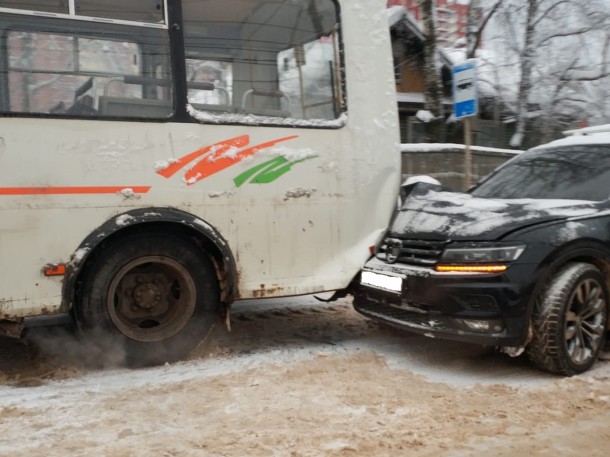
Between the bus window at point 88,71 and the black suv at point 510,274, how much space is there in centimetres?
216

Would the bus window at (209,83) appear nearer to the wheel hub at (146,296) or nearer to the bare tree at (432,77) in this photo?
the wheel hub at (146,296)

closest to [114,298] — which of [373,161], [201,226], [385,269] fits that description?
[201,226]

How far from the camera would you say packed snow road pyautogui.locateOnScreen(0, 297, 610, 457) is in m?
3.31

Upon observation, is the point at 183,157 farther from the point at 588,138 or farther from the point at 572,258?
the point at 588,138

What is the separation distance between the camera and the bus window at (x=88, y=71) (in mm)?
4176

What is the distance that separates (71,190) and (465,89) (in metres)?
5.61

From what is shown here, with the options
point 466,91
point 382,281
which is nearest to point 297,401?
point 382,281

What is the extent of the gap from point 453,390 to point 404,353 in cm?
92

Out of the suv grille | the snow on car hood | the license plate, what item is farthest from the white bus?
the snow on car hood

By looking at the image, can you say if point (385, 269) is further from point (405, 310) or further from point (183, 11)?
point (183, 11)

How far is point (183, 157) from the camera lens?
4.59 meters

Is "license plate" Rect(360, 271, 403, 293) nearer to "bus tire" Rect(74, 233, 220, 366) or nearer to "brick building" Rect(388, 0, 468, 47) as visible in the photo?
"bus tire" Rect(74, 233, 220, 366)

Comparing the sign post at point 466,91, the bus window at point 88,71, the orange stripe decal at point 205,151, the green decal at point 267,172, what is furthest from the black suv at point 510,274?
the sign post at point 466,91

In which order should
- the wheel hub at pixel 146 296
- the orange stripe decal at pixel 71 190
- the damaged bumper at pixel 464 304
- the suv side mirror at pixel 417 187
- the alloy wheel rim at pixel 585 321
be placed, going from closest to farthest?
the orange stripe decal at pixel 71 190
the damaged bumper at pixel 464 304
the alloy wheel rim at pixel 585 321
the wheel hub at pixel 146 296
the suv side mirror at pixel 417 187
